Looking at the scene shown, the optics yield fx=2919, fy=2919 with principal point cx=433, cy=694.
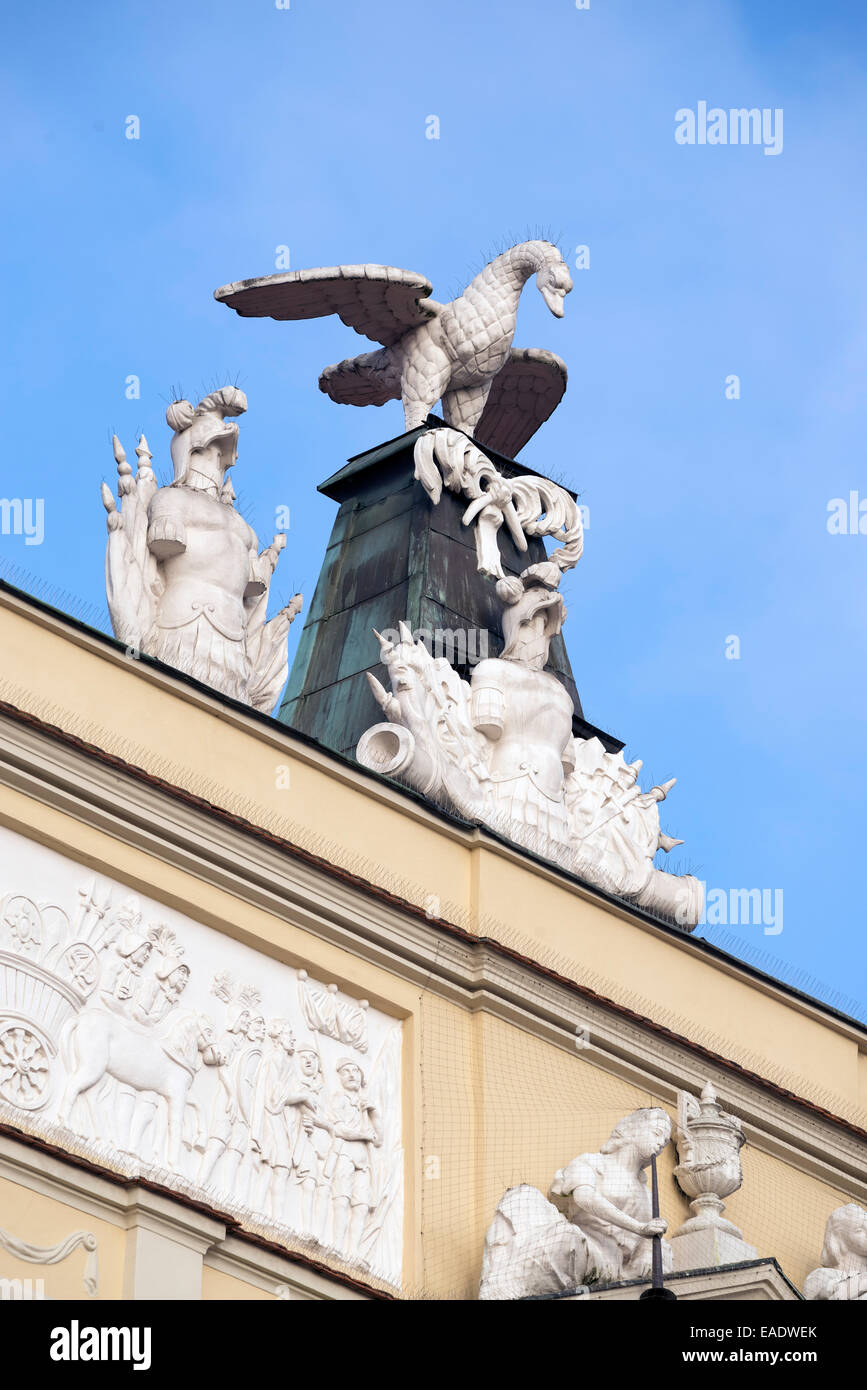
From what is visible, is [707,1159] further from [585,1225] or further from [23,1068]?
[23,1068]

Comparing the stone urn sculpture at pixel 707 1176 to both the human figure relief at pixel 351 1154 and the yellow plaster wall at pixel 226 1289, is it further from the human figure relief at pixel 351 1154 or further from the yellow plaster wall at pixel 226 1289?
the yellow plaster wall at pixel 226 1289

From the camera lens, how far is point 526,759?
55.2 feet

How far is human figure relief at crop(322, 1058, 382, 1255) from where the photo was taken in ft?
47.4

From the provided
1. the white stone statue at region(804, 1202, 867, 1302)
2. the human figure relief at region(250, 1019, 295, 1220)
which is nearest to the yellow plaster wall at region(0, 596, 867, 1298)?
the white stone statue at region(804, 1202, 867, 1302)

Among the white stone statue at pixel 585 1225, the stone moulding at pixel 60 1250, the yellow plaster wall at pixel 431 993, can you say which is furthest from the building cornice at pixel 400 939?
the stone moulding at pixel 60 1250

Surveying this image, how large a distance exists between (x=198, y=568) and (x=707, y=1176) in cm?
431

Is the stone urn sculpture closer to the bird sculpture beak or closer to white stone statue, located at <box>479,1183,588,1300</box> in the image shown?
white stone statue, located at <box>479,1183,588,1300</box>

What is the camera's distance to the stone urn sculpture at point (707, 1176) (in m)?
15.6

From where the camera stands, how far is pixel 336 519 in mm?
19766

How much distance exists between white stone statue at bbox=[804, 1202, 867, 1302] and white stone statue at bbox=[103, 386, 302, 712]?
4.32 meters
